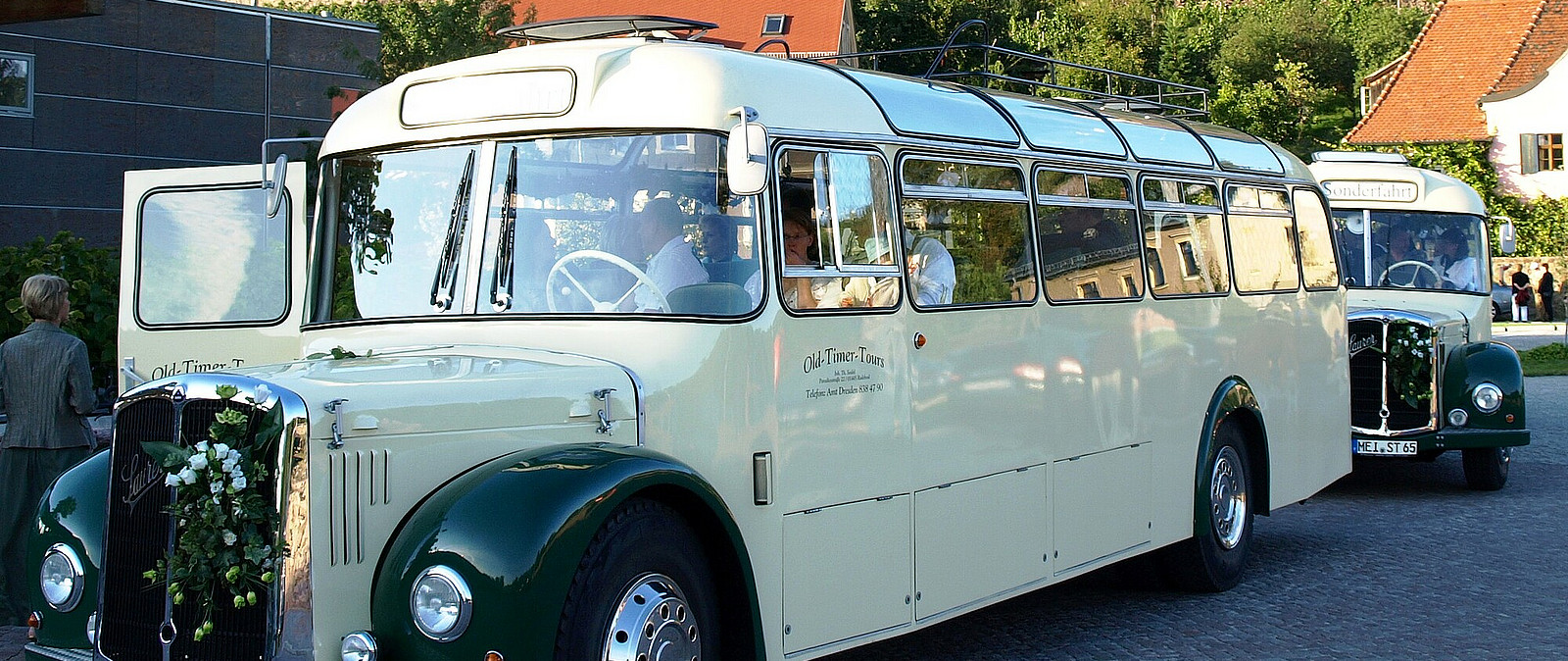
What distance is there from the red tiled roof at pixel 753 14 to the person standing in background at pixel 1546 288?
80.1 ft

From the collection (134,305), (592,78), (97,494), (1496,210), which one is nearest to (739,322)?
(592,78)

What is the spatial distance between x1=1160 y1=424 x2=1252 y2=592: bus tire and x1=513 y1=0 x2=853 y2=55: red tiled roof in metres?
47.8

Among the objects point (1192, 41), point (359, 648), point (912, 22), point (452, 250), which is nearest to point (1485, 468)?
point (452, 250)

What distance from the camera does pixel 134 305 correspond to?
36.0 ft

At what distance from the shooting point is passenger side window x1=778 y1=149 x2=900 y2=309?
6.03 metres

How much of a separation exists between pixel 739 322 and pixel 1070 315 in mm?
Result: 2708

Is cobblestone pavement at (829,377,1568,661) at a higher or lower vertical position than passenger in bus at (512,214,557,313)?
lower

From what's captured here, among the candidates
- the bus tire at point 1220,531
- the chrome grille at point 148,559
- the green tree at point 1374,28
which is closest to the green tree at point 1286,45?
the green tree at point 1374,28

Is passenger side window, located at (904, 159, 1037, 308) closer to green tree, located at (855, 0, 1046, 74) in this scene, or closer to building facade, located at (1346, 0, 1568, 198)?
building facade, located at (1346, 0, 1568, 198)

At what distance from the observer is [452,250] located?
603 centimetres

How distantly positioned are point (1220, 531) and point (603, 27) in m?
4.93

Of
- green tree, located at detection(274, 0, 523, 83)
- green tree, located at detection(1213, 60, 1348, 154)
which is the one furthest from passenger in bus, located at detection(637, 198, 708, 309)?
green tree, located at detection(1213, 60, 1348, 154)

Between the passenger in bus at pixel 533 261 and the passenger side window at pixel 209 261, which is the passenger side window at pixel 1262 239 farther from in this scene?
the passenger side window at pixel 209 261

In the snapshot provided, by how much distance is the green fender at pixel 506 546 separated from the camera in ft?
15.2
